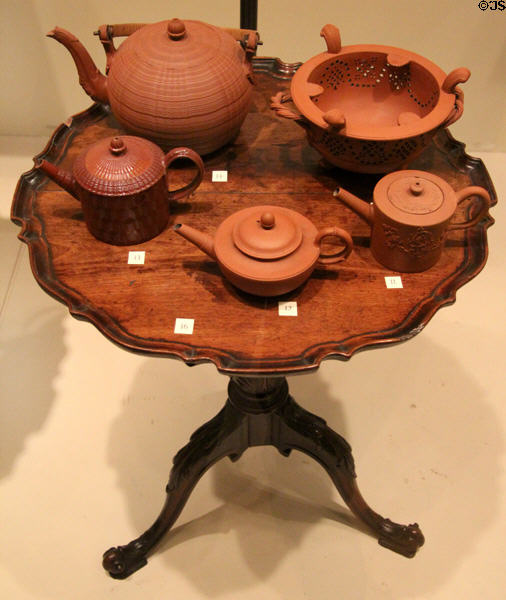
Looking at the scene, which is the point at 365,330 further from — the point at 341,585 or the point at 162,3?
the point at 162,3

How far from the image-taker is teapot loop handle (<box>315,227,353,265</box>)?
0.99 metres

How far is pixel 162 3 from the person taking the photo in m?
2.11

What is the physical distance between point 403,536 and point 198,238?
88 cm

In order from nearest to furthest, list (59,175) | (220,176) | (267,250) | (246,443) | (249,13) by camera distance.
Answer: (267,250) → (59,175) → (220,176) → (246,443) → (249,13)

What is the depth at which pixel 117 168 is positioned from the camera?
1.04 m

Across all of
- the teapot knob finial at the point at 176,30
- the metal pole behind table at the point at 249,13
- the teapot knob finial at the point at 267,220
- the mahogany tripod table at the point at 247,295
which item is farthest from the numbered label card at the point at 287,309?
the metal pole behind table at the point at 249,13

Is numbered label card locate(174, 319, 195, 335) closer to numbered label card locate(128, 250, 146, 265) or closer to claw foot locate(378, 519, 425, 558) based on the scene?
numbered label card locate(128, 250, 146, 265)

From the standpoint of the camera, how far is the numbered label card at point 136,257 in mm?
1100

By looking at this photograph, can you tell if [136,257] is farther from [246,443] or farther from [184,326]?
[246,443]

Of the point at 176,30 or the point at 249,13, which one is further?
the point at 249,13

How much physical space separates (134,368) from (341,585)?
31.9 inches

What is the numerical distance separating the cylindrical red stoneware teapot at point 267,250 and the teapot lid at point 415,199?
9cm

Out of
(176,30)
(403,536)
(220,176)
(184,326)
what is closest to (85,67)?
(176,30)

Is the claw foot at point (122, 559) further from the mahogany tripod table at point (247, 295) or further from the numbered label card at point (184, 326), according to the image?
the numbered label card at point (184, 326)
